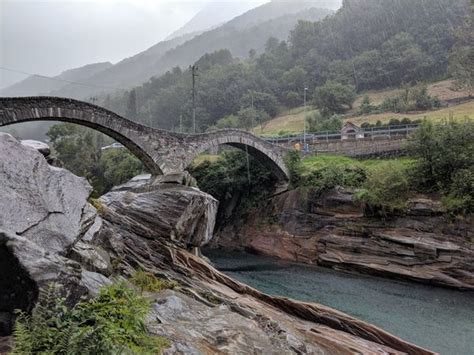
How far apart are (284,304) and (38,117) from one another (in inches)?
633

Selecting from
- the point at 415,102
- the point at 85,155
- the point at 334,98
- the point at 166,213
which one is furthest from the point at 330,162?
the point at 334,98

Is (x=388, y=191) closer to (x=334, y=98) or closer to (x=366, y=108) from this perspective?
(x=366, y=108)

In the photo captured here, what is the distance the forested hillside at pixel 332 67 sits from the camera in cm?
7406

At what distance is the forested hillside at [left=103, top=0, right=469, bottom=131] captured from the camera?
74062mm

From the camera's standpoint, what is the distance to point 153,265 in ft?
36.0

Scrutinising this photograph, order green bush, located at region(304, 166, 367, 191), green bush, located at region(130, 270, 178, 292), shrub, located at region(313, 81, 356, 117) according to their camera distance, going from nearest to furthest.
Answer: green bush, located at region(130, 270, 178, 292), green bush, located at region(304, 166, 367, 191), shrub, located at region(313, 81, 356, 117)

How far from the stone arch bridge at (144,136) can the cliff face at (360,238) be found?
197 inches

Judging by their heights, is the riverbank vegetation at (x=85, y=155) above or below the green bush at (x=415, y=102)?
below

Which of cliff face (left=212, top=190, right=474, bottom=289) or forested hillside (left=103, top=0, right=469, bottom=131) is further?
forested hillside (left=103, top=0, right=469, bottom=131)

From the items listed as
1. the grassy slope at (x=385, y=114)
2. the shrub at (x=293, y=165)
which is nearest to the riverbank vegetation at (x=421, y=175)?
the shrub at (x=293, y=165)

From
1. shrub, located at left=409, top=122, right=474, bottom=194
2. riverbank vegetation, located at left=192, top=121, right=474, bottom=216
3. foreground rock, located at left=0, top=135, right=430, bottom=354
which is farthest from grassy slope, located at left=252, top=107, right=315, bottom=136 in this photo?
foreground rock, located at left=0, top=135, right=430, bottom=354

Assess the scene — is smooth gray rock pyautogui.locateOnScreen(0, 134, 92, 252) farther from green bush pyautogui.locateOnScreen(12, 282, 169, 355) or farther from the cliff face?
the cliff face

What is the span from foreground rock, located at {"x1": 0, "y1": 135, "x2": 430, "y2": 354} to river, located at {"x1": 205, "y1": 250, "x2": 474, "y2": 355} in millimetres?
4863

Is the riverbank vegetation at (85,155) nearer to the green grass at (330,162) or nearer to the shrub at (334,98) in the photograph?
the green grass at (330,162)
